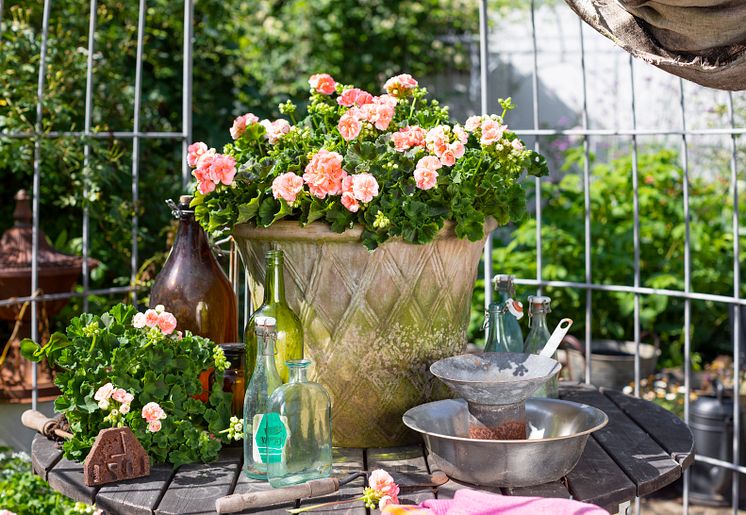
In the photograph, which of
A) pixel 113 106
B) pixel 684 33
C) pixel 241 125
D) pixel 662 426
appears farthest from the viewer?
pixel 113 106

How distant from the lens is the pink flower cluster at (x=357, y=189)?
1.33 meters

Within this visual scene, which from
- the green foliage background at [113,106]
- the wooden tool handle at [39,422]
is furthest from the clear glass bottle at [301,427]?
the green foliage background at [113,106]

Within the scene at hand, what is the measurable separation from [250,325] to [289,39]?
4.26 metres

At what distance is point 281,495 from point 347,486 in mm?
121

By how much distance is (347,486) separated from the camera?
1270mm

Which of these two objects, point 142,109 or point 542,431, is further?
point 142,109

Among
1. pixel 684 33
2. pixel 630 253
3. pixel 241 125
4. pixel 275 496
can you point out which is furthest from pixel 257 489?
pixel 630 253

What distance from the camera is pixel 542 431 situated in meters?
1.42

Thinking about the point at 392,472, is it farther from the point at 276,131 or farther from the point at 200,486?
the point at 276,131

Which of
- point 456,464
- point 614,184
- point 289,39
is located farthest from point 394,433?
point 289,39

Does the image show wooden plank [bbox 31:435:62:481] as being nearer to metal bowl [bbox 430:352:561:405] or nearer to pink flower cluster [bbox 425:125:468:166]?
metal bowl [bbox 430:352:561:405]

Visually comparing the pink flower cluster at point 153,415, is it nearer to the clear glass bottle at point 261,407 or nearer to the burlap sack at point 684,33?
the clear glass bottle at point 261,407

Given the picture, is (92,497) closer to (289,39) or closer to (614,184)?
(614,184)

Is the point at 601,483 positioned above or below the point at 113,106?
below
